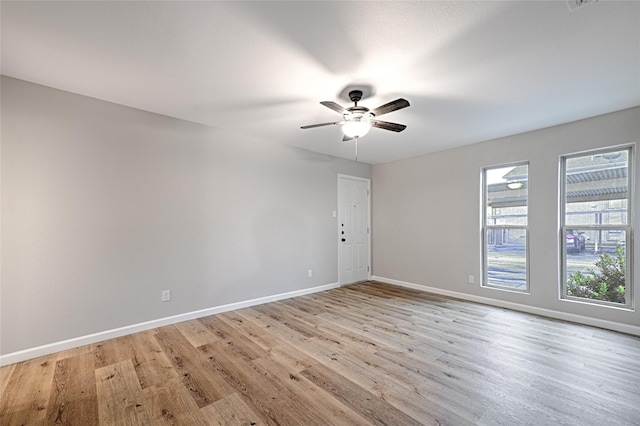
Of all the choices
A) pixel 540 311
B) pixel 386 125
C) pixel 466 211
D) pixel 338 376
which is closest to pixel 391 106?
pixel 386 125

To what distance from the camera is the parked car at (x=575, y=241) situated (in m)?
3.49

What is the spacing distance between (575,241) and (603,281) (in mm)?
541

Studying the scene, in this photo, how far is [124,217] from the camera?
A: 9.97 ft

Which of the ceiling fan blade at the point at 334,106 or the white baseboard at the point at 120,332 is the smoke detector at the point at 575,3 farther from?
the white baseboard at the point at 120,332

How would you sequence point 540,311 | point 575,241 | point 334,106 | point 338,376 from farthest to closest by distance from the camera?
1. point 540,311
2. point 575,241
3. point 334,106
4. point 338,376

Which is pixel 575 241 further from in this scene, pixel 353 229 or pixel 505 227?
pixel 353 229

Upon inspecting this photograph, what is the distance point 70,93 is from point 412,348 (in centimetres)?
435

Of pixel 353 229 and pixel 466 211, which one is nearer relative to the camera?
pixel 466 211

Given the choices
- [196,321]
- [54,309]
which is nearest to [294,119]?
[196,321]

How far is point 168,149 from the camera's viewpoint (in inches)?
133

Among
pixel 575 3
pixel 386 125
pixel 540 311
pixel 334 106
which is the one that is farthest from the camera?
pixel 540 311

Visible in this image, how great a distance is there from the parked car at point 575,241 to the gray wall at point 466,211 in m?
0.16

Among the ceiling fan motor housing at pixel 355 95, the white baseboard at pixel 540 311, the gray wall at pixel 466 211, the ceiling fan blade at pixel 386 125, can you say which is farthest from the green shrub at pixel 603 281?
the ceiling fan motor housing at pixel 355 95

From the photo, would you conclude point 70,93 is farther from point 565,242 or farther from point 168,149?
point 565,242
